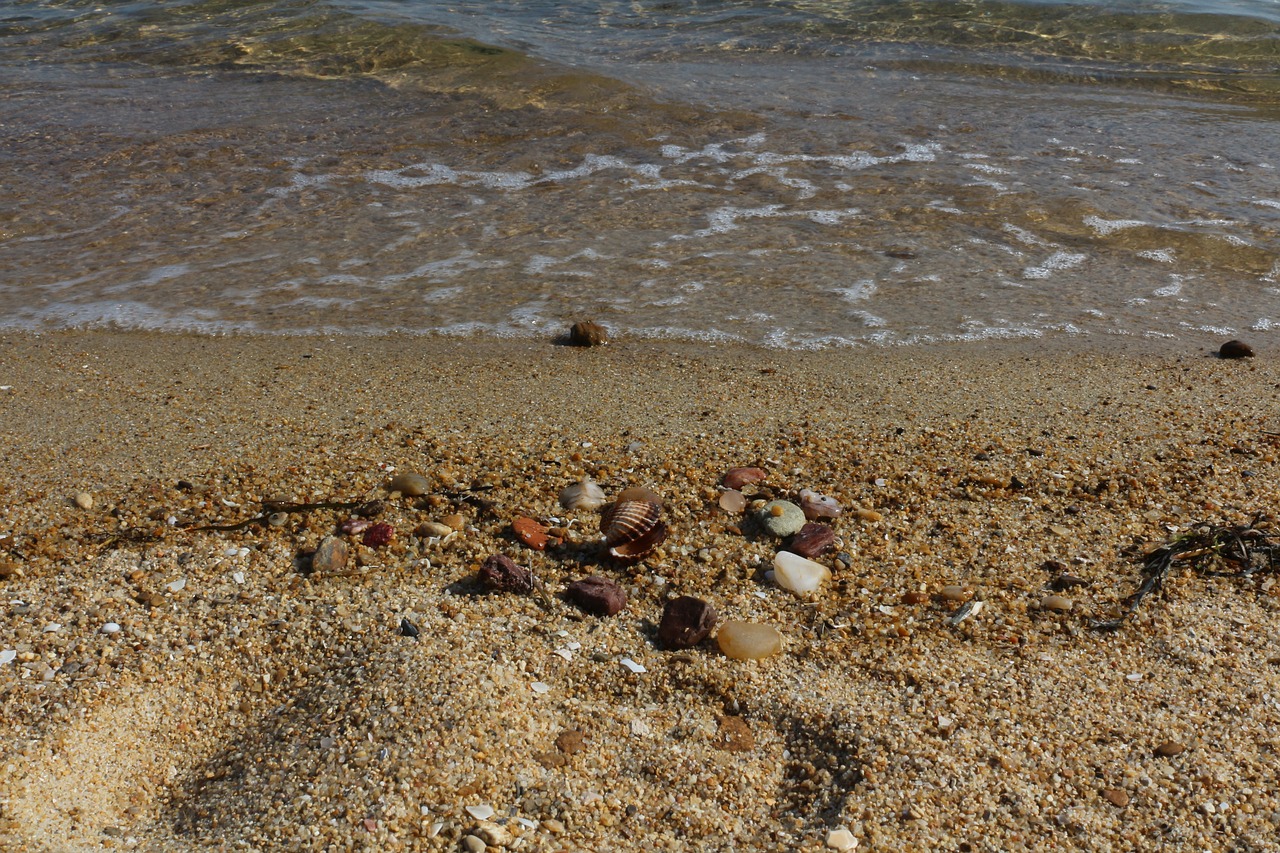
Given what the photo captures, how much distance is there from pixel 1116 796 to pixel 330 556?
1633 millimetres

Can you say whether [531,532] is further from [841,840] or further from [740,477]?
[841,840]

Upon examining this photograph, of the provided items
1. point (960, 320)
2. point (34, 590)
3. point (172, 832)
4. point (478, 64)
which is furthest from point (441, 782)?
point (478, 64)

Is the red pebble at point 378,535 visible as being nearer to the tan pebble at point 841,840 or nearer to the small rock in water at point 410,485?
the small rock in water at point 410,485

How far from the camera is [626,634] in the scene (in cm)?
211

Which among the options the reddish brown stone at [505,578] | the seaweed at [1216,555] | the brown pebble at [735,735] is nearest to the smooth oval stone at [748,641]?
the brown pebble at [735,735]

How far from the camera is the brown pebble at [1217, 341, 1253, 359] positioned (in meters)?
3.65

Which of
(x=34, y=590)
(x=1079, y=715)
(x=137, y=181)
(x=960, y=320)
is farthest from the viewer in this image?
(x=137, y=181)

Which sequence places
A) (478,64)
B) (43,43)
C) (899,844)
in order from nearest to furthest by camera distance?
1. (899,844)
2. (478,64)
3. (43,43)

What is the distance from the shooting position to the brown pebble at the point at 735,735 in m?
1.81

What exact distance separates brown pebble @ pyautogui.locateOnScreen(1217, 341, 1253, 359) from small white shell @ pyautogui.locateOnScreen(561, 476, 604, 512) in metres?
2.50

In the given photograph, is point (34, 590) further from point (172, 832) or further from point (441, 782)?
point (441, 782)

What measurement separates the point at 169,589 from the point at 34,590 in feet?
0.88

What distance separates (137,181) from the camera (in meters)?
5.75

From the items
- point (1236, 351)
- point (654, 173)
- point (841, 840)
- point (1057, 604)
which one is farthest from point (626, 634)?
point (654, 173)
